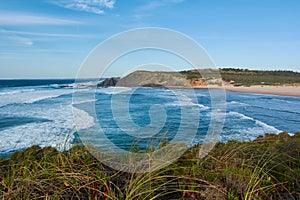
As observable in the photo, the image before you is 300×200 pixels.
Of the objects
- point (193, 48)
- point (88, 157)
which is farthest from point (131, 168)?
point (193, 48)

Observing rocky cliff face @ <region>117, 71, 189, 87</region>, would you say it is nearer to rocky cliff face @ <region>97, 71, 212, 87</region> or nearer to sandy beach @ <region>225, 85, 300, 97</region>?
rocky cliff face @ <region>97, 71, 212, 87</region>

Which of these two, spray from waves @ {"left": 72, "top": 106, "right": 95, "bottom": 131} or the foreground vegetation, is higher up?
the foreground vegetation

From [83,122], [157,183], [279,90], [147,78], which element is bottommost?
[83,122]

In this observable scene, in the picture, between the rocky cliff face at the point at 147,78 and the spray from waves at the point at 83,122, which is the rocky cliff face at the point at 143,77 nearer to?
the rocky cliff face at the point at 147,78

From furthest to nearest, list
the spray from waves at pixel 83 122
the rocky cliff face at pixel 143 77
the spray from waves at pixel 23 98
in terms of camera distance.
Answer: the spray from waves at pixel 23 98
the spray from waves at pixel 83 122
the rocky cliff face at pixel 143 77

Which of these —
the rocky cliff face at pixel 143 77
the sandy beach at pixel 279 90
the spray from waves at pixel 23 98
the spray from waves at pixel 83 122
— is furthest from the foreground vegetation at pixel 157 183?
the sandy beach at pixel 279 90

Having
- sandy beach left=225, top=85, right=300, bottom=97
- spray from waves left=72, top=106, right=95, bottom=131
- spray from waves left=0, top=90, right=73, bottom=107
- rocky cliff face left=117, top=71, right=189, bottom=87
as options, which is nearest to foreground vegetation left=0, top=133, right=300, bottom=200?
rocky cliff face left=117, top=71, right=189, bottom=87

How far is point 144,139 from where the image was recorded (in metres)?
7.61

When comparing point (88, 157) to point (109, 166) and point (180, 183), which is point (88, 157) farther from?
point (180, 183)

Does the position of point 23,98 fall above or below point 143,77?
below

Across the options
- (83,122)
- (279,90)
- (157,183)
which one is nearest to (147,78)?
(83,122)

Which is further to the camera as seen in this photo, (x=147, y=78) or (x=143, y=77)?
(x=147, y=78)

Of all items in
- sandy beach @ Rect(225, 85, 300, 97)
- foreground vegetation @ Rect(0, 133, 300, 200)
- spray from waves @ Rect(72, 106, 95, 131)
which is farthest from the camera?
sandy beach @ Rect(225, 85, 300, 97)

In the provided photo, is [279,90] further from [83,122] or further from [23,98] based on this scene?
[83,122]
